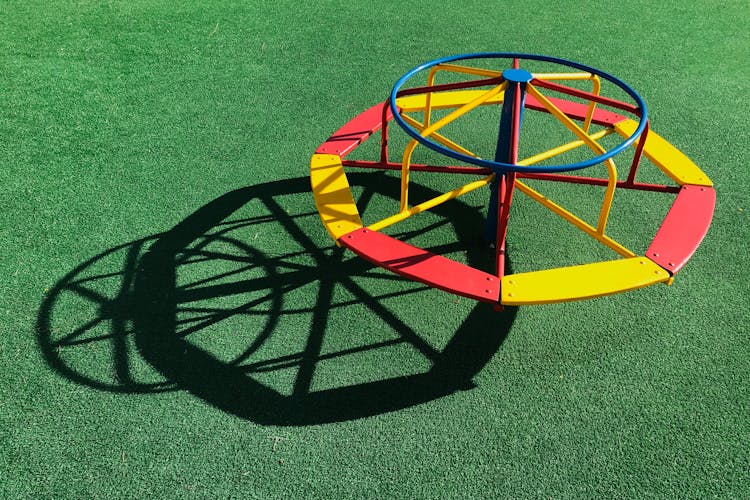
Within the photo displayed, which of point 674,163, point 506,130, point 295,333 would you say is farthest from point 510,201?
point 295,333

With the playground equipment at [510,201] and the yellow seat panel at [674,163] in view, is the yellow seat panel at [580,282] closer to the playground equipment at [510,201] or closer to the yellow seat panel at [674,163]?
the playground equipment at [510,201]

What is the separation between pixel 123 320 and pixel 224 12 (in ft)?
13.4

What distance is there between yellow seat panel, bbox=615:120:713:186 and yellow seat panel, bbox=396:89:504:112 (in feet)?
2.81

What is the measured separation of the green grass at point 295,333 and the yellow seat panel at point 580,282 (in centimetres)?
49

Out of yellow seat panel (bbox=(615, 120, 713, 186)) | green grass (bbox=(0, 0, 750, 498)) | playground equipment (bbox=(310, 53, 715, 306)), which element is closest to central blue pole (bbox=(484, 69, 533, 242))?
playground equipment (bbox=(310, 53, 715, 306))

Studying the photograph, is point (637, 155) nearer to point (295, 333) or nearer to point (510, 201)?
point (510, 201)

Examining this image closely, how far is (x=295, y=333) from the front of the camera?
9.16ft

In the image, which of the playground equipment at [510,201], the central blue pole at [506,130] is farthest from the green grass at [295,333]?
the playground equipment at [510,201]

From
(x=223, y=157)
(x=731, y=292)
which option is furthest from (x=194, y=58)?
(x=731, y=292)

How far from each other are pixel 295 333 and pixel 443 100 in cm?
170

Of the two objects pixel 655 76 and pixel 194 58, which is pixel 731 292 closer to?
pixel 655 76

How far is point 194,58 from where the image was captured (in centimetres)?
510

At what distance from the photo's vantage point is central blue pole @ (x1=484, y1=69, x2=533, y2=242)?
8.71ft

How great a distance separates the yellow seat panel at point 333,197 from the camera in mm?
2666
